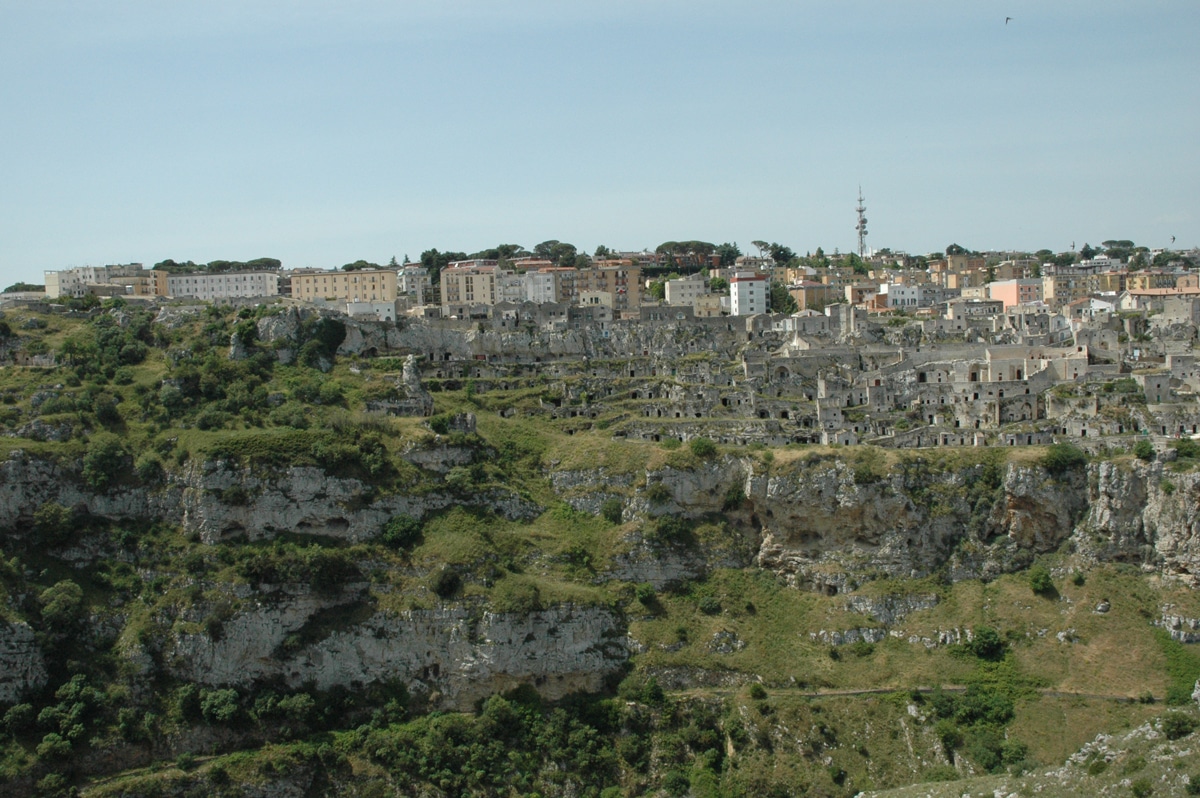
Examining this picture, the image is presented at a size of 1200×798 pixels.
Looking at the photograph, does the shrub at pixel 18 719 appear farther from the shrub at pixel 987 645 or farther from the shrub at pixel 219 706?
the shrub at pixel 987 645

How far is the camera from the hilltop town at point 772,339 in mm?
62375

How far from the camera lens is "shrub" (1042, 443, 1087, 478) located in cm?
5512

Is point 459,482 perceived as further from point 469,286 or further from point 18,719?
point 469,286

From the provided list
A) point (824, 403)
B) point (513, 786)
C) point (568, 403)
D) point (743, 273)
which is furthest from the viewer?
point (743, 273)

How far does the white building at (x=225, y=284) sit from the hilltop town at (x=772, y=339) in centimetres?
15

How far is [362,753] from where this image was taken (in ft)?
160

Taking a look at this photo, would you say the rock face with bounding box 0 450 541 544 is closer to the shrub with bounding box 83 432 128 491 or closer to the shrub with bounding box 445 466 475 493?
the shrub with bounding box 83 432 128 491

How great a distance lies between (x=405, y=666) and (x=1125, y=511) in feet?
104

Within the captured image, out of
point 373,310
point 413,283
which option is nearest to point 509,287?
point 413,283

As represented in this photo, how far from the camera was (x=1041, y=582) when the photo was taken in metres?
52.6

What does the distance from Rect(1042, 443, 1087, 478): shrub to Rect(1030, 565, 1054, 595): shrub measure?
475 cm

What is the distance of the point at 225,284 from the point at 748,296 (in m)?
38.0

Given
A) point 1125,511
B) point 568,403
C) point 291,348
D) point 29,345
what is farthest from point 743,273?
point 29,345

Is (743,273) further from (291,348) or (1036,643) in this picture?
(1036,643)
